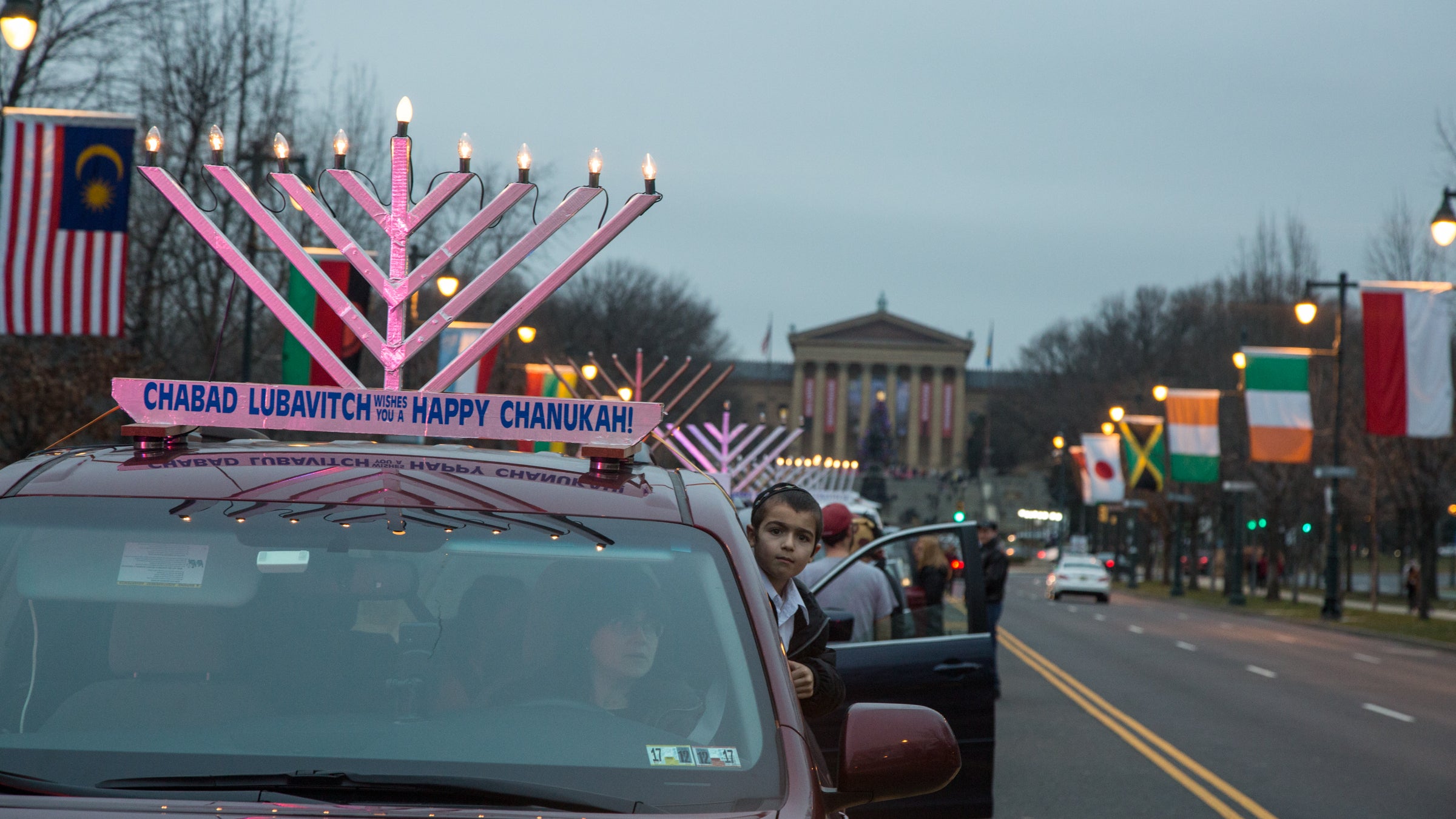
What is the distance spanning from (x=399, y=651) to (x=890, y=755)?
986 mm

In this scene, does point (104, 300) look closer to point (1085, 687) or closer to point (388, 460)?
point (1085, 687)

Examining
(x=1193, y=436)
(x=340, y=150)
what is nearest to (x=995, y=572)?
(x=340, y=150)

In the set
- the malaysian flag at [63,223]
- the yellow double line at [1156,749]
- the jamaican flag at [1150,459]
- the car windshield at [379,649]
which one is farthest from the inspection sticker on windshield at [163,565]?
the jamaican flag at [1150,459]

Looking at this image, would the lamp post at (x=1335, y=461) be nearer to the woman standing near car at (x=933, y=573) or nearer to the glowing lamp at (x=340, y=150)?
the woman standing near car at (x=933, y=573)

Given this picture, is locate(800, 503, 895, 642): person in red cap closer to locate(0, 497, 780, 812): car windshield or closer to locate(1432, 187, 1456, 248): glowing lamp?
locate(0, 497, 780, 812): car windshield

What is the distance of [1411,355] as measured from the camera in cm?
2720

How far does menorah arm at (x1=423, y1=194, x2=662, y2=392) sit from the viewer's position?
19.3 feet

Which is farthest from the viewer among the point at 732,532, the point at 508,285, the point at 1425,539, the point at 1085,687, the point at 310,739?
the point at 508,285

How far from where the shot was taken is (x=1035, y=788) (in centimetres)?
1070

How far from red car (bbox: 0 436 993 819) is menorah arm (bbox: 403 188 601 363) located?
7.89 ft

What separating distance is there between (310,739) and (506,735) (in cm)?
35

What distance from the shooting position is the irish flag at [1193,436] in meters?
39.5

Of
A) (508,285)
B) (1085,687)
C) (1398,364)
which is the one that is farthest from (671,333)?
(1085,687)

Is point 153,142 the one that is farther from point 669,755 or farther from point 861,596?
point 861,596
